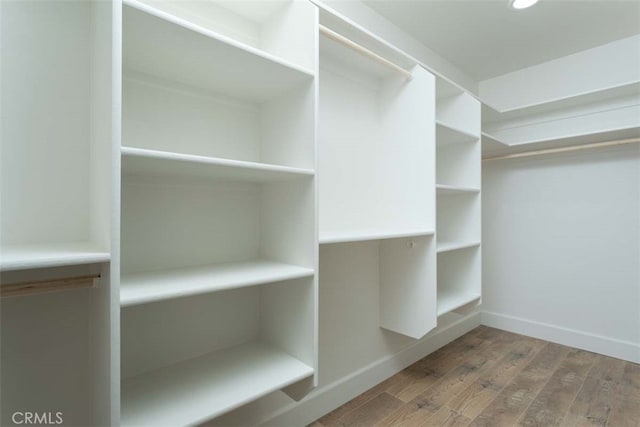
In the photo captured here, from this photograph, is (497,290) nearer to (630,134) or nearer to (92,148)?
(630,134)

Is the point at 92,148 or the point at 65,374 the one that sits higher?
the point at 92,148

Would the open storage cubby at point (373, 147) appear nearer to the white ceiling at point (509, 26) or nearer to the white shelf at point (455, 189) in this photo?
the white shelf at point (455, 189)

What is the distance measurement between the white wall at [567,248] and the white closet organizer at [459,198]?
95 centimetres

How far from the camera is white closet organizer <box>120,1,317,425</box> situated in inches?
38.4

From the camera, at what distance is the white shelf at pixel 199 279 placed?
0.83 metres

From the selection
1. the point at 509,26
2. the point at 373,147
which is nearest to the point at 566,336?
the point at 373,147

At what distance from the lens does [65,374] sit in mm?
957

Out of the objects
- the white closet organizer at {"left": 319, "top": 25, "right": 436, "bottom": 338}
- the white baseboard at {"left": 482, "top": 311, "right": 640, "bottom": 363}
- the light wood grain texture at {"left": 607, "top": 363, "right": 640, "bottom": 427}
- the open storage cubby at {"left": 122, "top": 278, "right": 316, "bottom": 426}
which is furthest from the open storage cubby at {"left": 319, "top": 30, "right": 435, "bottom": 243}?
the white baseboard at {"left": 482, "top": 311, "right": 640, "bottom": 363}

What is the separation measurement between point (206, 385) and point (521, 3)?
268cm

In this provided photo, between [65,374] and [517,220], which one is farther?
[517,220]

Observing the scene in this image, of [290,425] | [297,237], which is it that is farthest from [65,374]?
[290,425]

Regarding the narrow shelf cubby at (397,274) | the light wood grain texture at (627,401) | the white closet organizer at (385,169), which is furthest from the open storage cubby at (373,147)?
the light wood grain texture at (627,401)

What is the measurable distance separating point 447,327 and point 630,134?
198 centimetres

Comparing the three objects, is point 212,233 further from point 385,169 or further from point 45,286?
point 385,169
